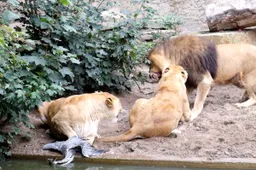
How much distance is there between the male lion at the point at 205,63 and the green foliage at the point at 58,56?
0.56 meters

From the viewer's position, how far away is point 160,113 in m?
8.27

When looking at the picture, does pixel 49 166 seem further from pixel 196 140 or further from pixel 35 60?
pixel 196 140

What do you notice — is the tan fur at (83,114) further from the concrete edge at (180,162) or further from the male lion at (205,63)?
the male lion at (205,63)

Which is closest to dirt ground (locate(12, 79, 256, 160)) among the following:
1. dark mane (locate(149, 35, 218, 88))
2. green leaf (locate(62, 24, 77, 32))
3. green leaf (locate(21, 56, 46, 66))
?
dark mane (locate(149, 35, 218, 88))

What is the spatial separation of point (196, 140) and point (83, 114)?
1438mm

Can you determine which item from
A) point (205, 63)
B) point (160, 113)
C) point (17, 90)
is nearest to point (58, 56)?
point (17, 90)

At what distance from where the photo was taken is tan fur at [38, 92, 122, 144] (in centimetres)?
815

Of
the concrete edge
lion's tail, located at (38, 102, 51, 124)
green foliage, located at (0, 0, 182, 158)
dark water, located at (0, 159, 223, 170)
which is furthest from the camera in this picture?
lion's tail, located at (38, 102, 51, 124)

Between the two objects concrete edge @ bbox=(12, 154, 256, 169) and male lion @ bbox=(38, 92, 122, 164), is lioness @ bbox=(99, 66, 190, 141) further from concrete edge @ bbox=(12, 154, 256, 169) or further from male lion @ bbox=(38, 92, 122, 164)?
concrete edge @ bbox=(12, 154, 256, 169)

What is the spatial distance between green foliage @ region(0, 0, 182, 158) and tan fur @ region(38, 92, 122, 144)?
0.26 m

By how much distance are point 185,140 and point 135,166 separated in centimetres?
93

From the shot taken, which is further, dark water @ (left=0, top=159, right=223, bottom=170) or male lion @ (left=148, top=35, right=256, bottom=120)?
male lion @ (left=148, top=35, right=256, bottom=120)

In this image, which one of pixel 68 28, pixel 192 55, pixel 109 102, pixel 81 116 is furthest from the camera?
pixel 192 55

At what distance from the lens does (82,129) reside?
8.21 metres
